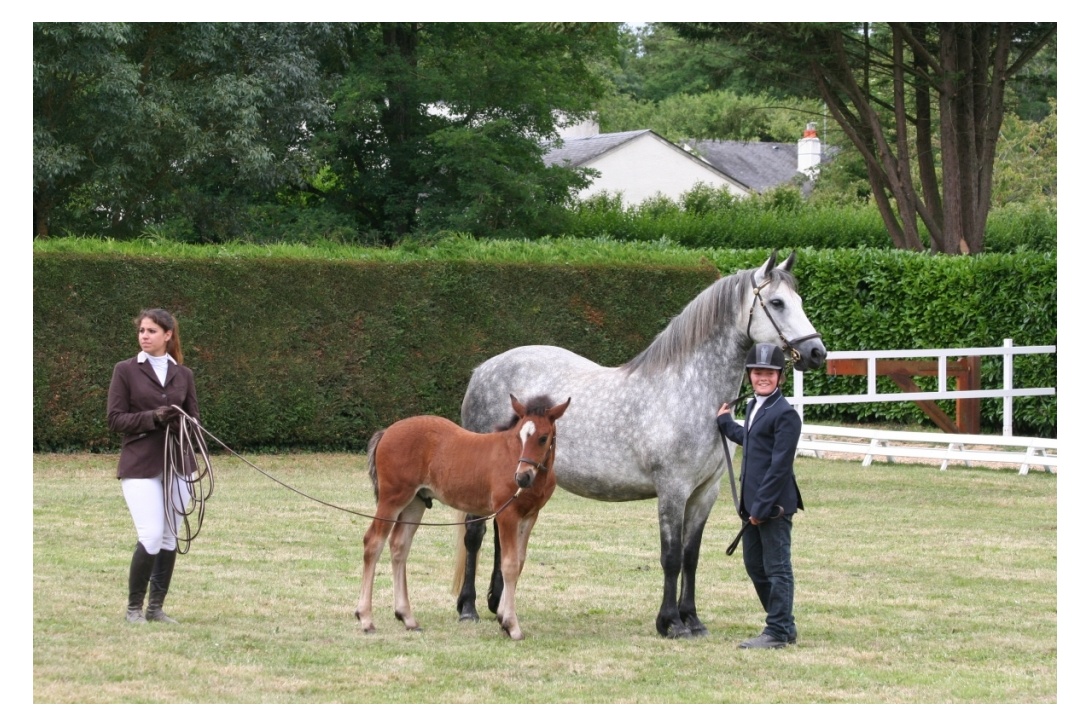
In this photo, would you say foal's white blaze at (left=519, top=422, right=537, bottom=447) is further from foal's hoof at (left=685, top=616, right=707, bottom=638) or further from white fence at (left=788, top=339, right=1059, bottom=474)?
white fence at (left=788, top=339, right=1059, bottom=474)

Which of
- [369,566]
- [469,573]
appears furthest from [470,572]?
[369,566]

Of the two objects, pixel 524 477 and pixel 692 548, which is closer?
pixel 524 477

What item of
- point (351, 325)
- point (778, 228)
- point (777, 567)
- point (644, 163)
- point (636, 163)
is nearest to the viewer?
point (777, 567)

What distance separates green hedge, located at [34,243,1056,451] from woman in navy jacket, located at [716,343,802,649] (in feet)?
33.3

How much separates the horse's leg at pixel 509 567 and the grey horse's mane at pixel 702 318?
53.2 inches

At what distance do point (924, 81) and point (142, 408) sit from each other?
18.8m

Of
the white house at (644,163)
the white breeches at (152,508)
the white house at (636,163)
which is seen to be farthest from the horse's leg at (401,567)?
the white house at (636,163)

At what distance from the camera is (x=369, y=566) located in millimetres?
7102

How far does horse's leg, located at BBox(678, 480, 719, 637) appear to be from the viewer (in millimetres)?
7246

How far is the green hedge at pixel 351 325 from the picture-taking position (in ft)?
49.2

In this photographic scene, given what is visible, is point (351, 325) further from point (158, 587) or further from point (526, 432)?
point (526, 432)

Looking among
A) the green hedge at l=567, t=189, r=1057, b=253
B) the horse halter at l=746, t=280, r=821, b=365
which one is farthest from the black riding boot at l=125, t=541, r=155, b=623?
the green hedge at l=567, t=189, r=1057, b=253

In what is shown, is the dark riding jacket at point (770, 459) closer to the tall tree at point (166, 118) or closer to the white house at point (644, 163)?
the tall tree at point (166, 118)

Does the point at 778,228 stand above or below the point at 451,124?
below
